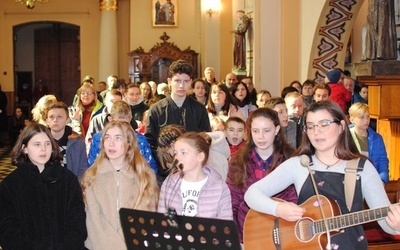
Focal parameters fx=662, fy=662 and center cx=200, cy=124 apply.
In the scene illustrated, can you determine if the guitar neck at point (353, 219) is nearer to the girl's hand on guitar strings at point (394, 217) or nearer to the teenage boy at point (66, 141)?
the girl's hand on guitar strings at point (394, 217)

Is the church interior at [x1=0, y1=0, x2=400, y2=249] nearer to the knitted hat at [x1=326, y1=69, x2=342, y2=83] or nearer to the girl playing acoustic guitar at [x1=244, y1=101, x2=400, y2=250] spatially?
the knitted hat at [x1=326, y1=69, x2=342, y2=83]

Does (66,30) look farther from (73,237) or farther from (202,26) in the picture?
(73,237)

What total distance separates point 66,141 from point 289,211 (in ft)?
9.80

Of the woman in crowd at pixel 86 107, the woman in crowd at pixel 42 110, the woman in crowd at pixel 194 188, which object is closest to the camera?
the woman in crowd at pixel 194 188

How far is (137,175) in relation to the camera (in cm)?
434

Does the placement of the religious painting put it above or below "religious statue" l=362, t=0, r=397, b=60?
above

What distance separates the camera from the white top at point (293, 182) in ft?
10.5

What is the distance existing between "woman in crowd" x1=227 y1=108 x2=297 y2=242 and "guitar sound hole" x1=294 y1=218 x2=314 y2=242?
84 cm

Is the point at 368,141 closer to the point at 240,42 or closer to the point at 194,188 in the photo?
the point at 194,188

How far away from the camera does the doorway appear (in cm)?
2225

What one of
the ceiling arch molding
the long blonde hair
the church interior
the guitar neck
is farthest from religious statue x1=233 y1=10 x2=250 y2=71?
the guitar neck

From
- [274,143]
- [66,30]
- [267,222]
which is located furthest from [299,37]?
[66,30]

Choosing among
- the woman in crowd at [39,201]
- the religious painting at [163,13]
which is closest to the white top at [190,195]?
the woman in crowd at [39,201]

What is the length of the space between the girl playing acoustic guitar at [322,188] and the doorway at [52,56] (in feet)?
63.1
